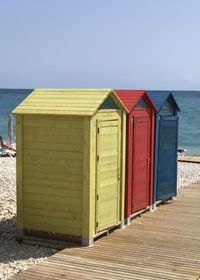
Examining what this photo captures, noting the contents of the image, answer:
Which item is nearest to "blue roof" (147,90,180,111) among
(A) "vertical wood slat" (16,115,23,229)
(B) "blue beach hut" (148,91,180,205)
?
(B) "blue beach hut" (148,91,180,205)

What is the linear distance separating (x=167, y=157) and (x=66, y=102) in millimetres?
3696

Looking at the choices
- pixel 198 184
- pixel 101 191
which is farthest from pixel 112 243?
pixel 198 184

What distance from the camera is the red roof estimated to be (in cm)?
973

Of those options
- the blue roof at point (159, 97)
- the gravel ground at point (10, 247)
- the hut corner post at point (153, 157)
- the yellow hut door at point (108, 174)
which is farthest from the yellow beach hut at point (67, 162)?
the blue roof at point (159, 97)

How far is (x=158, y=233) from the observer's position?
958 cm

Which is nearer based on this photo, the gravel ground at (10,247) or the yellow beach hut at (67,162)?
the gravel ground at (10,247)

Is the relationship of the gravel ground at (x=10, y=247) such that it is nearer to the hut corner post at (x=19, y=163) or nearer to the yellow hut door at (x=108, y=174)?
the hut corner post at (x=19, y=163)

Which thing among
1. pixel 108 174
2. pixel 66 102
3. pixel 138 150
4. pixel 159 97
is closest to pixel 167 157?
pixel 159 97

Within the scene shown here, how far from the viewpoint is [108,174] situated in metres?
9.03

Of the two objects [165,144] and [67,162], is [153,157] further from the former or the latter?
[67,162]

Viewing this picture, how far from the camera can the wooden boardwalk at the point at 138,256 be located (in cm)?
740

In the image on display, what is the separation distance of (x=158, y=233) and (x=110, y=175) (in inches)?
54.8

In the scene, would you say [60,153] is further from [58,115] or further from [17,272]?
[17,272]

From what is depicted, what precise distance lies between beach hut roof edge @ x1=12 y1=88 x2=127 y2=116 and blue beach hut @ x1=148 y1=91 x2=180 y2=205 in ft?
6.84
